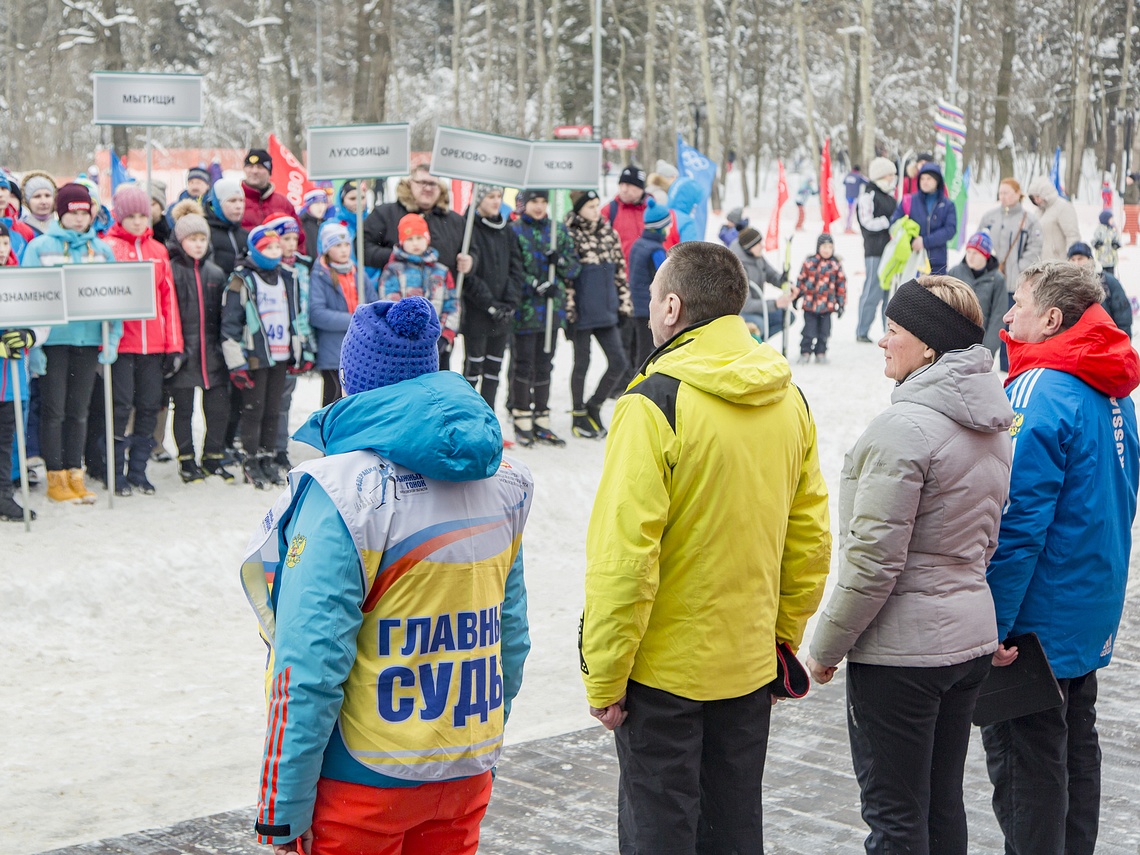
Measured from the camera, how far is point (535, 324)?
34.7 ft

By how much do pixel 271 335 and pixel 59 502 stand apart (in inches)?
69.9

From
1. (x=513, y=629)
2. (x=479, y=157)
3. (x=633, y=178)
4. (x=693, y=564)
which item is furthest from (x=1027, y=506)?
(x=633, y=178)

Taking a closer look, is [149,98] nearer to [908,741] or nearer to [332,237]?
[332,237]

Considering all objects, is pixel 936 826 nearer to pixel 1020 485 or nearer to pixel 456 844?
pixel 1020 485

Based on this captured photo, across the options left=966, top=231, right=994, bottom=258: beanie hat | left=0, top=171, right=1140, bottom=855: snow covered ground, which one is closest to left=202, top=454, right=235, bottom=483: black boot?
left=0, top=171, right=1140, bottom=855: snow covered ground

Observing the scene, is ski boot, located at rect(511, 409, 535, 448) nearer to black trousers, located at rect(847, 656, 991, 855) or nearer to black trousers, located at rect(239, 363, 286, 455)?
black trousers, located at rect(239, 363, 286, 455)

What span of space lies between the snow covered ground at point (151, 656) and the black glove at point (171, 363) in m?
0.86

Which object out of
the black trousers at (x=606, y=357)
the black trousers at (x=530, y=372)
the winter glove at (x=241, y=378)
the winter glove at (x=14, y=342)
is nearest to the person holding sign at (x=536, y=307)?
the black trousers at (x=530, y=372)

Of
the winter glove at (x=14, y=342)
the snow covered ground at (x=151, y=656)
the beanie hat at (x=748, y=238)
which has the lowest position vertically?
the snow covered ground at (x=151, y=656)

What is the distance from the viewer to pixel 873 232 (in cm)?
1527

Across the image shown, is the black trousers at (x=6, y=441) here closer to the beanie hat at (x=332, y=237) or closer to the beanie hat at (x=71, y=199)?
the beanie hat at (x=71, y=199)

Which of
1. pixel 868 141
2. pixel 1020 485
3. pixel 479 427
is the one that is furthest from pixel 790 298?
pixel 868 141

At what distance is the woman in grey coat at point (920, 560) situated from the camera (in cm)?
340

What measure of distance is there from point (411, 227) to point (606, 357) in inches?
94.7
